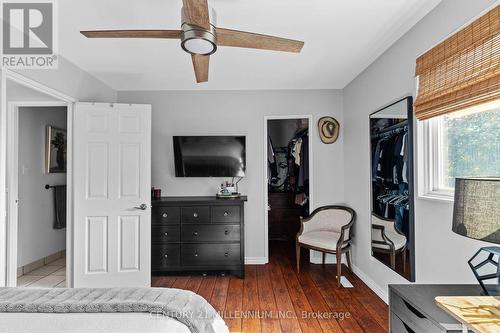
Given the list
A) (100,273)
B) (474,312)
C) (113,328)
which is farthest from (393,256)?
(100,273)

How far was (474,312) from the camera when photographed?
1.11 metres

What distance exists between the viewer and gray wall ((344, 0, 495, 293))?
1.74 meters

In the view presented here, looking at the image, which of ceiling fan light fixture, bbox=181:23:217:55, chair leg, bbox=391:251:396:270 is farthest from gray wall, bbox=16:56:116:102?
chair leg, bbox=391:251:396:270

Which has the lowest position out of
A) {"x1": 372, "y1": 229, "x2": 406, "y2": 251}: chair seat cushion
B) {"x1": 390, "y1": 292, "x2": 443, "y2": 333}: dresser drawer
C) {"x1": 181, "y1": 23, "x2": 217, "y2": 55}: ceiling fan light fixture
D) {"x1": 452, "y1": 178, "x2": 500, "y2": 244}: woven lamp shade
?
{"x1": 390, "y1": 292, "x2": 443, "y2": 333}: dresser drawer

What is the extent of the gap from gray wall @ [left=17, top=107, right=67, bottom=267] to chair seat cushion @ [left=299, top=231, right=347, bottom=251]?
136 inches

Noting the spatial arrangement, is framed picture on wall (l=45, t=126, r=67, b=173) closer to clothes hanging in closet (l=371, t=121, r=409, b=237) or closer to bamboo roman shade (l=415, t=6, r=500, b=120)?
clothes hanging in closet (l=371, t=121, r=409, b=237)

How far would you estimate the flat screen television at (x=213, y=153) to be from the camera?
3682mm

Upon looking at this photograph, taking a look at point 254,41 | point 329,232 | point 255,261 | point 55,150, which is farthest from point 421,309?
point 55,150

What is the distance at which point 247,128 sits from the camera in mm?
3908

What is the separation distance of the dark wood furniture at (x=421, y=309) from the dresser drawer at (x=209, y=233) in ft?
6.87

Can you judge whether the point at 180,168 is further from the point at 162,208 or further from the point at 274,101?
the point at 274,101

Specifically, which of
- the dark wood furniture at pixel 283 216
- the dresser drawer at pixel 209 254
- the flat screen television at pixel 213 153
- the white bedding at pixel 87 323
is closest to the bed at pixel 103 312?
the white bedding at pixel 87 323

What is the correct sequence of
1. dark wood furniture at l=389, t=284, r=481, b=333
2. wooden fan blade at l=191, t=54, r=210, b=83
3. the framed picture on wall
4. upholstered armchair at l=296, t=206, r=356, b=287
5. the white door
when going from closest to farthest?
dark wood furniture at l=389, t=284, r=481, b=333 → wooden fan blade at l=191, t=54, r=210, b=83 → the white door → upholstered armchair at l=296, t=206, r=356, b=287 → the framed picture on wall

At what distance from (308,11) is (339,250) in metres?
2.41
